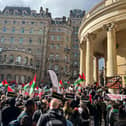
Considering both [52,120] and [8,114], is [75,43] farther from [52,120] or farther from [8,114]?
[52,120]

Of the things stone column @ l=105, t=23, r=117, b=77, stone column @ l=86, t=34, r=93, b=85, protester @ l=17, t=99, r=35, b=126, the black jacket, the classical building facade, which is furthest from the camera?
stone column @ l=86, t=34, r=93, b=85

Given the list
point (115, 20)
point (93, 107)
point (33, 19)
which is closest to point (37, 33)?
point (33, 19)

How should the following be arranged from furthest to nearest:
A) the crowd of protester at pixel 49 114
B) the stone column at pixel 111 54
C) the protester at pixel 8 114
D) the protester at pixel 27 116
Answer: the stone column at pixel 111 54 → the protester at pixel 8 114 → the protester at pixel 27 116 → the crowd of protester at pixel 49 114


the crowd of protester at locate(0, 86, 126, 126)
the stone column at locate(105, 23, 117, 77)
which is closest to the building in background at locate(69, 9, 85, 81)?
the stone column at locate(105, 23, 117, 77)

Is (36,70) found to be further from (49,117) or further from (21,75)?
(49,117)

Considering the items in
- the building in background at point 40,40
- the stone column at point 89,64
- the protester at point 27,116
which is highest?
the building in background at point 40,40

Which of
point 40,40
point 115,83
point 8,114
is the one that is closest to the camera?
point 8,114

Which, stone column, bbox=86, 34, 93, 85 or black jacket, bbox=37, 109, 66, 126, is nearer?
black jacket, bbox=37, 109, 66, 126

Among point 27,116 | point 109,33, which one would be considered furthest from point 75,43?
point 27,116

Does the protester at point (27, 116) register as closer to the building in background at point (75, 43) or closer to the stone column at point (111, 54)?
the stone column at point (111, 54)

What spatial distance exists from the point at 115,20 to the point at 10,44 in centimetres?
4642

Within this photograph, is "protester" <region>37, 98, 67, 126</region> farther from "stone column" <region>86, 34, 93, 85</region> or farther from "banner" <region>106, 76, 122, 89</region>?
"stone column" <region>86, 34, 93, 85</region>

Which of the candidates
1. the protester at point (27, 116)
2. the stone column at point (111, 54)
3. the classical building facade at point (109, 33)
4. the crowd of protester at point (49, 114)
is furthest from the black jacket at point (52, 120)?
the stone column at point (111, 54)

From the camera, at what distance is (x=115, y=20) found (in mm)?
15883
